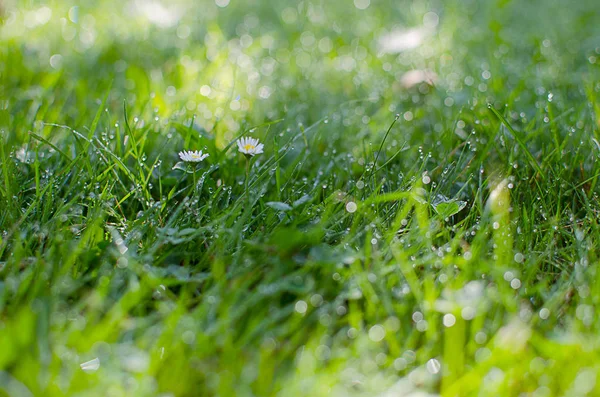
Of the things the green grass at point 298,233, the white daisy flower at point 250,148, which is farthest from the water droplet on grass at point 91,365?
the white daisy flower at point 250,148

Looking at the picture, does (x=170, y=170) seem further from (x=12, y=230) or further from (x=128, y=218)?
(x=12, y=230)

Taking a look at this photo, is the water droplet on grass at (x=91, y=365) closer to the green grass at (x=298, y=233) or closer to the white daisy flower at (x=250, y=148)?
the green grass at (x=298, y=233)

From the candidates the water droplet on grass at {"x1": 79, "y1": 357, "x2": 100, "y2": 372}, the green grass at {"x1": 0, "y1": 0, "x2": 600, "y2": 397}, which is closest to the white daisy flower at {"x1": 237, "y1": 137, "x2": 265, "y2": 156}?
the green grass at {"x1": 0, "y1": 0, "x2": 600, "y2": 397}

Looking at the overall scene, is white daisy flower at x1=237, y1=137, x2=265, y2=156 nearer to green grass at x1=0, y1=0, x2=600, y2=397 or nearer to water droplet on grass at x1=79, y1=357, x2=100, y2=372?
green grass at x1=0, y1=0, x2=600, y2=397

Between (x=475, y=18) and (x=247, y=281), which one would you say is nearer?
(x=247, y=281)

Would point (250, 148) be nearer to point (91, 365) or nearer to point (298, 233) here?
point (298, 233)

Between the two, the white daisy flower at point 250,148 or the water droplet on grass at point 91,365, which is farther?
the white daisy flower at point 250,148

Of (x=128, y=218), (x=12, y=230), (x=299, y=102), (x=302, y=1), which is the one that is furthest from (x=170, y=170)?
(x=302, y=1)

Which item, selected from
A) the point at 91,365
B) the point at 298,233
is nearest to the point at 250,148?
the point at 298,233
